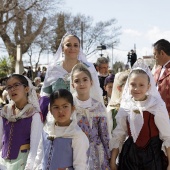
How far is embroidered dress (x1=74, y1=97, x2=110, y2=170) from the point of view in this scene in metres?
3.66

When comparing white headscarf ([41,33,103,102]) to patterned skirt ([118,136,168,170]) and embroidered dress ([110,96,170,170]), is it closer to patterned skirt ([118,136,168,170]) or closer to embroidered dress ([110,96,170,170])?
embroidered dress ([110,96,170,170])

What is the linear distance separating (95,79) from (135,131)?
29.3 inches

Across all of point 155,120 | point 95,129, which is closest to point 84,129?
point 95,129

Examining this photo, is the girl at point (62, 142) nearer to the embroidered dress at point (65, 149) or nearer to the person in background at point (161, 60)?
the embroidered dress at point (65, 149)

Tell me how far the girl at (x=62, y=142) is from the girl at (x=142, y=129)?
0.51 metres

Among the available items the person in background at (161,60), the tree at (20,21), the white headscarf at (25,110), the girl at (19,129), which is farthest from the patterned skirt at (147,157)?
the tree at (20,21)

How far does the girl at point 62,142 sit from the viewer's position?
10.8 feet

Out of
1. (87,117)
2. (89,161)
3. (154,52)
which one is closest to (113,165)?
(89,161)

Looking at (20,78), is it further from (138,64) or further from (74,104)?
(138,64)

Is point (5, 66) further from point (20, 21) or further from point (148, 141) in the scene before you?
point (148, 141)

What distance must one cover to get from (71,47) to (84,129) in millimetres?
1039

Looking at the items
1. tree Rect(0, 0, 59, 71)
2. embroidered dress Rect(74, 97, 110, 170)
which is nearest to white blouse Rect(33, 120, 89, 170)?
embroidered dress Rect(74, 97, 110, 170)

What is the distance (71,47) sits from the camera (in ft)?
14.1

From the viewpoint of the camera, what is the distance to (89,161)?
11.8 ft
